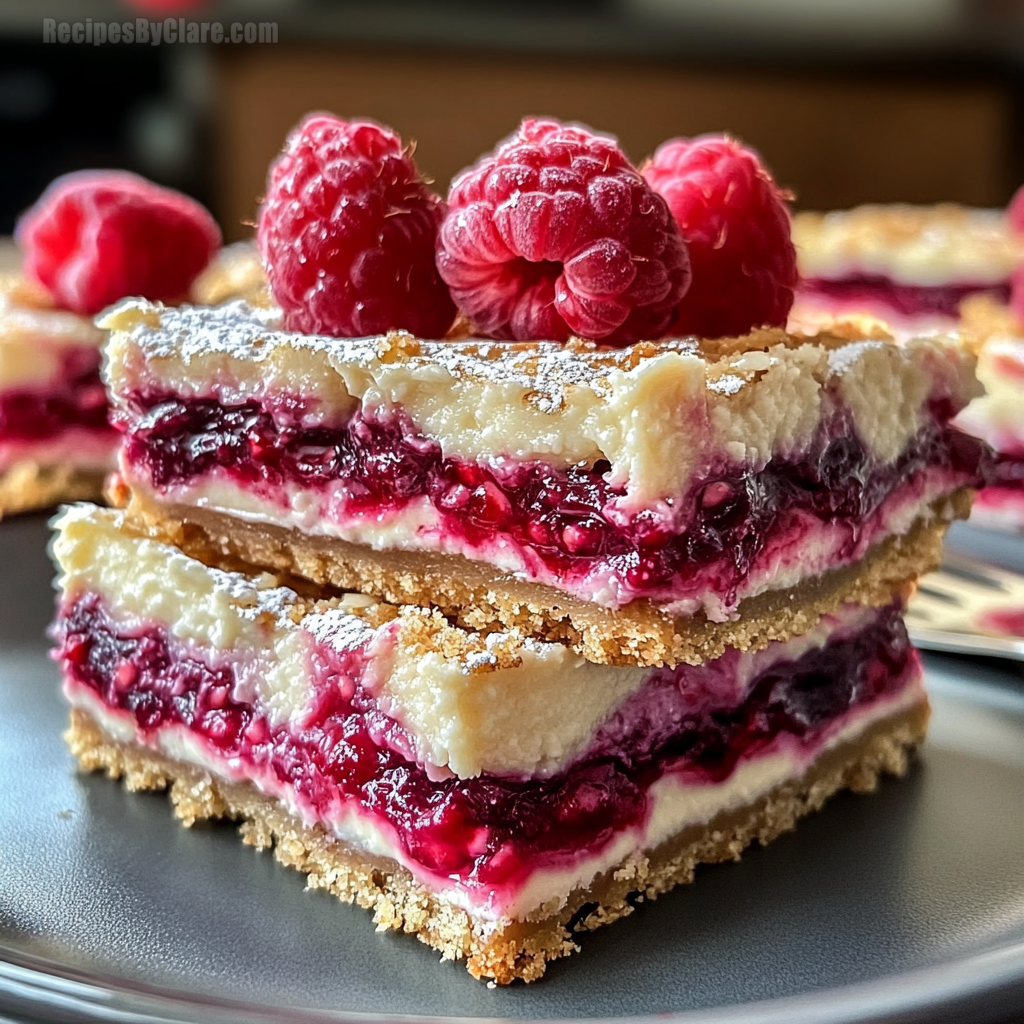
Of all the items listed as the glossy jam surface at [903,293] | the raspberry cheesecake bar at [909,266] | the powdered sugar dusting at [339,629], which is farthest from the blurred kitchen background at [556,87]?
the powdered sugar dusting at [339,629]

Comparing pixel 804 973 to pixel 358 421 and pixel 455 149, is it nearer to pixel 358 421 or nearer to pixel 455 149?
pixel 358 421

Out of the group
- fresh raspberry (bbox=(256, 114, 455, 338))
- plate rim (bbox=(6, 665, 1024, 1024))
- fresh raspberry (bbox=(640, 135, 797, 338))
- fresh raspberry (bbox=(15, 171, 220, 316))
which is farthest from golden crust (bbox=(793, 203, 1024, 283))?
plate rim (bbox=(6, 665, 1024, 1024))

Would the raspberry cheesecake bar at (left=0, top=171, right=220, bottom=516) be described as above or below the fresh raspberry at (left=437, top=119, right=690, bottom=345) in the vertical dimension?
below

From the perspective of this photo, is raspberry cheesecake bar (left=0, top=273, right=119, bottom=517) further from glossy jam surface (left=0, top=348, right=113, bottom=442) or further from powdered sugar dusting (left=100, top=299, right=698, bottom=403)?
powdered sugar dusting (left=100, top=299, right=698, bottom=403)

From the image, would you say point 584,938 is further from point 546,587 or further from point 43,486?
point 43,486

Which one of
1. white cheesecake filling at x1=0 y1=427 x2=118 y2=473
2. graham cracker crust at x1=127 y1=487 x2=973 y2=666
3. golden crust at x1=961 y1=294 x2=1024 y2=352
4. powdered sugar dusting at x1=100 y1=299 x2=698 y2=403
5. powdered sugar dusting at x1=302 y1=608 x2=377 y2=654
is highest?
powdered sugar dusting at x1=100 y1=299 x2=698 y2=403

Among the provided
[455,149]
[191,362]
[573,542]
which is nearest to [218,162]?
[455,149]

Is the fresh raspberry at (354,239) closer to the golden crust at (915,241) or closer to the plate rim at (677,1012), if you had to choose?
the plate rim at (677,1012)
